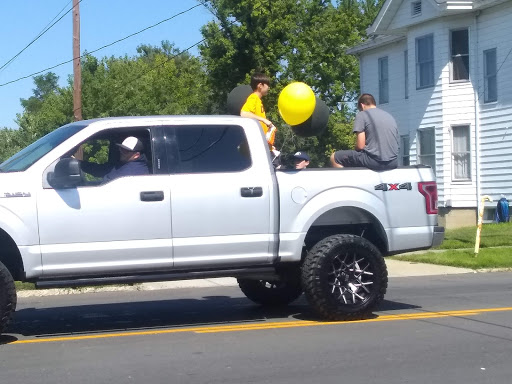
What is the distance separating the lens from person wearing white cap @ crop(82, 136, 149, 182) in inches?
337

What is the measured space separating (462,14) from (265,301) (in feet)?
62.9

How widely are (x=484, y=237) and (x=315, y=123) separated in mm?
10636

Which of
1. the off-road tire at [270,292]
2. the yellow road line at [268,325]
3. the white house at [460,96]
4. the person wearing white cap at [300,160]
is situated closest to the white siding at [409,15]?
the white house at [460,96]

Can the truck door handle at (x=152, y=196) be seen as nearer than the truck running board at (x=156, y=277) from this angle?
No

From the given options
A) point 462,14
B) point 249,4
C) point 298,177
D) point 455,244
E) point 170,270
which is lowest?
point 455,244

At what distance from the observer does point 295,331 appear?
8.74m

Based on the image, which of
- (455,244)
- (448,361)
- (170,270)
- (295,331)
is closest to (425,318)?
(295,331)

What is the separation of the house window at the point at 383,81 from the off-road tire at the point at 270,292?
73.2 ft

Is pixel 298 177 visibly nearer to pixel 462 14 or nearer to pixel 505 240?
pixel 505 240

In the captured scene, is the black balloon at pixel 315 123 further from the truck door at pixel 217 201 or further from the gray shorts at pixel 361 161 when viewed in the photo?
the truck door at pixel 217 201

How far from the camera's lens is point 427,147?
28953 millimetres

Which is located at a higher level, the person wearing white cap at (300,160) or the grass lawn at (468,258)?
the person wearing white cap at (300,160)

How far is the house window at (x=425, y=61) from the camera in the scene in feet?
92.6

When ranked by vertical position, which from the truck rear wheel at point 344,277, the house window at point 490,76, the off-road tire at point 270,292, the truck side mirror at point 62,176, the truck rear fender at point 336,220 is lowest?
the off-road tire at point 270,292
